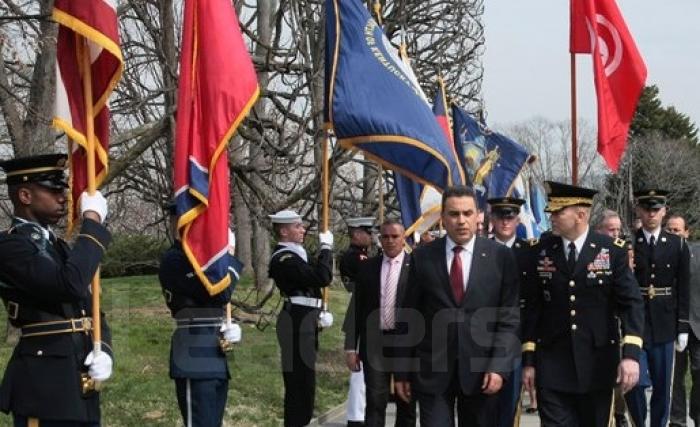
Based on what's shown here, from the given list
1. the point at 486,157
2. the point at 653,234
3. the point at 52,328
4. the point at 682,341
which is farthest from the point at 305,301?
the point at 52,328

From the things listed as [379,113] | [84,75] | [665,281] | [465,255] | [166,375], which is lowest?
[166,375]

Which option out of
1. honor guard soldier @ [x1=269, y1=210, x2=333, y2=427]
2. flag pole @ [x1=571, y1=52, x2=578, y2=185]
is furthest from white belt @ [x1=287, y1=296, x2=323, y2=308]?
flag pole @ [x1=571, y1=52, x2=578, y2=185]

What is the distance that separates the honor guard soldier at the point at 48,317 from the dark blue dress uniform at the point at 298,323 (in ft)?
12.8

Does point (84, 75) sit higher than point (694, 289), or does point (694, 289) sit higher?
point (84, 75)

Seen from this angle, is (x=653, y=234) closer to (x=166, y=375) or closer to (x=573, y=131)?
(x=573, y=131)

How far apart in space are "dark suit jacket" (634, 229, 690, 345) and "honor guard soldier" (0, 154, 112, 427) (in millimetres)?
5643

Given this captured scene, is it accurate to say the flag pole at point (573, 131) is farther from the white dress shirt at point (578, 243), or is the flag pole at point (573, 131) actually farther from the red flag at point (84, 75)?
the red flag at point (84, 75)

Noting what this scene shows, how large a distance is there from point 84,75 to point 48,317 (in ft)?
4.79

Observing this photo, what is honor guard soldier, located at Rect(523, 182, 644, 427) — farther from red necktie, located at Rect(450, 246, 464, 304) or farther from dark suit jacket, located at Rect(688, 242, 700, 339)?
dark suit jacket, located at Rect(688, 242, 700, 339)

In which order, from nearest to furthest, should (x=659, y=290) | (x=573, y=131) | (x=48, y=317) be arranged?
(x=48, y=317) < (x=573, y=131) < (x=659, y=290)

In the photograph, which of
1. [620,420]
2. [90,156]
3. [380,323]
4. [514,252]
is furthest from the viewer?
[620,420]

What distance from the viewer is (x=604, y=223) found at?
29.6 feet

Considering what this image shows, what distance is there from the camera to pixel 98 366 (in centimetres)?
488

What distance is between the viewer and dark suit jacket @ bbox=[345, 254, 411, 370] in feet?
25.8
